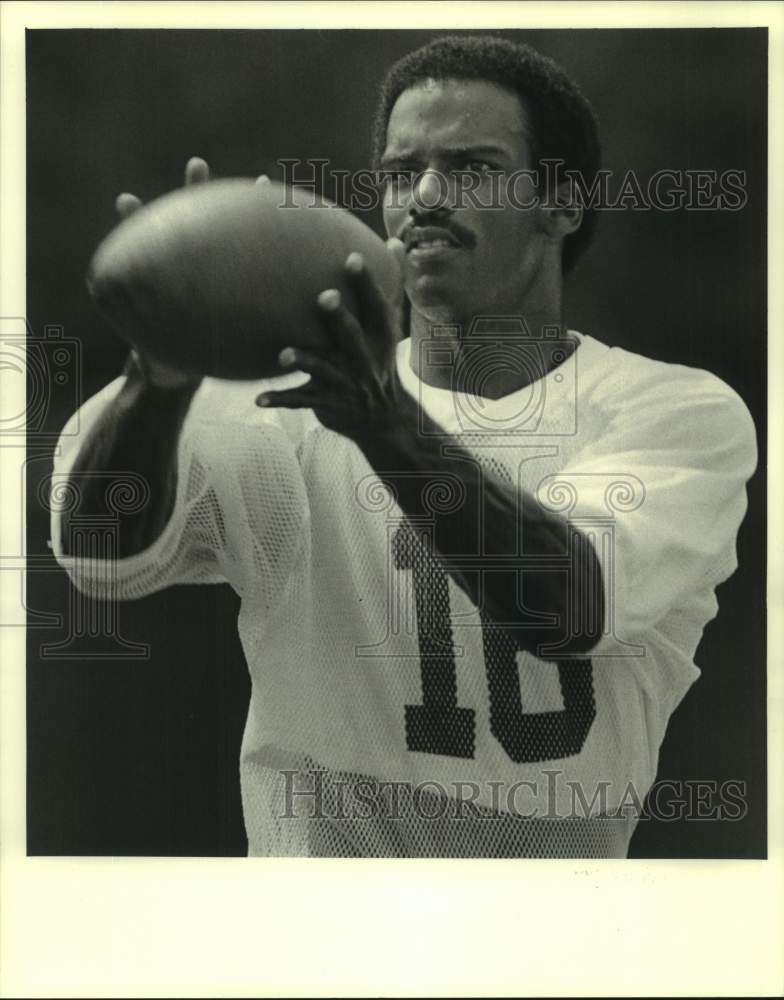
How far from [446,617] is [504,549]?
0.13 metres

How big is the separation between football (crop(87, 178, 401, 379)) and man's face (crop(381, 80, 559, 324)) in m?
0.30

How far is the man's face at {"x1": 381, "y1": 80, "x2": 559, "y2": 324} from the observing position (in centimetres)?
169

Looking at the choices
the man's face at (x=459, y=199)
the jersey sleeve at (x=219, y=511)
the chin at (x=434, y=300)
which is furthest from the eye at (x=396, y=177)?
the jersey sleeve at (x=219, y=511)

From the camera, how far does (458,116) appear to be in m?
1.69

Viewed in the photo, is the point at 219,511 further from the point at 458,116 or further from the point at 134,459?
the point at 458,116

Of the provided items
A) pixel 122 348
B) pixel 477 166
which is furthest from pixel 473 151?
pixel 122 348

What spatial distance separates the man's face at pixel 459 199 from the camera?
169 centimetres

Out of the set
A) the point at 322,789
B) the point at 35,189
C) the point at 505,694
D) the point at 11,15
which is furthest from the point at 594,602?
the point at 11,15

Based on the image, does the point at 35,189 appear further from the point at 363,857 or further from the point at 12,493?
the point at 363,857

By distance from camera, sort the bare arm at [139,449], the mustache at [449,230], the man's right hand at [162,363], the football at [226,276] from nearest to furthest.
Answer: the football at [226,276] < the man's right hand at [162,363] < the bare arm at [139,449] < the mustache at [449,230]

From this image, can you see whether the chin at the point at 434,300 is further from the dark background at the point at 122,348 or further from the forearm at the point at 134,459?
the forearm at the point at 134,459

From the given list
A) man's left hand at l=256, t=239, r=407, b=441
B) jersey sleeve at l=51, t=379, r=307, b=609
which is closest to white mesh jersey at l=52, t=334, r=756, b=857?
jersey sleeve at l=51, t=379, r=307, b=609

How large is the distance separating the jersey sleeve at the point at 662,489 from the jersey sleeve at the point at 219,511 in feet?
1.24

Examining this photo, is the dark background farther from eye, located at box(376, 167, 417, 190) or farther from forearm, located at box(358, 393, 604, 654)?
forearm, located at box(358, 393, 604, 654)
